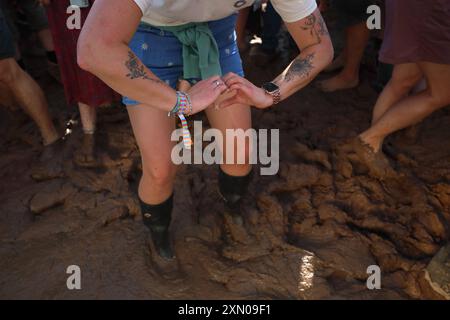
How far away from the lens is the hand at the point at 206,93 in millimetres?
1347

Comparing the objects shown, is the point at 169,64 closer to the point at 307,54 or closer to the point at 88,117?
the point at 307,54

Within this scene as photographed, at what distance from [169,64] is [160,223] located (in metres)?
0.67

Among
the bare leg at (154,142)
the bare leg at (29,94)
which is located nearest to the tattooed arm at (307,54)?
the bare leg at (154,142)

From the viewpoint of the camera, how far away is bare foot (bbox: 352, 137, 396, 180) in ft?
7.58

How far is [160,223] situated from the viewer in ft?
6.12

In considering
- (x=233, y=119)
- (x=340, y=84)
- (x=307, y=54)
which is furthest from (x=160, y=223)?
(x=340, y=84)

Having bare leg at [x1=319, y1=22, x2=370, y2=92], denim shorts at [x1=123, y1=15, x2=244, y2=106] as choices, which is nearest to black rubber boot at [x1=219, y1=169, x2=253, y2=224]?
denim shorts at [x1=123, y1=15, x2=244, y2=106]

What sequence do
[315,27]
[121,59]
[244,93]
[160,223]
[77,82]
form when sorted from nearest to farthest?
1. [121,59]
2. [244,93]
3. [315,27]
4. [160,223]
5. [77,82]

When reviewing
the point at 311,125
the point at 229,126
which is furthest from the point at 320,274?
the point at 311,125

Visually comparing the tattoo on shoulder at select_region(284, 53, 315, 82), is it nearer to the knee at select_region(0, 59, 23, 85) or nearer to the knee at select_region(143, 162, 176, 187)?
the knee at select_region(143, 162, 176, 187)

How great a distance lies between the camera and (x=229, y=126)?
69.4 inches

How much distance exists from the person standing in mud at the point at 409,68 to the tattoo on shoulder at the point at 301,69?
27.8 inches

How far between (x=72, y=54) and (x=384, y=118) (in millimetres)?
1636

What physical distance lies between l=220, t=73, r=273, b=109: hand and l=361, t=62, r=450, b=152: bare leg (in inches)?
39.0
